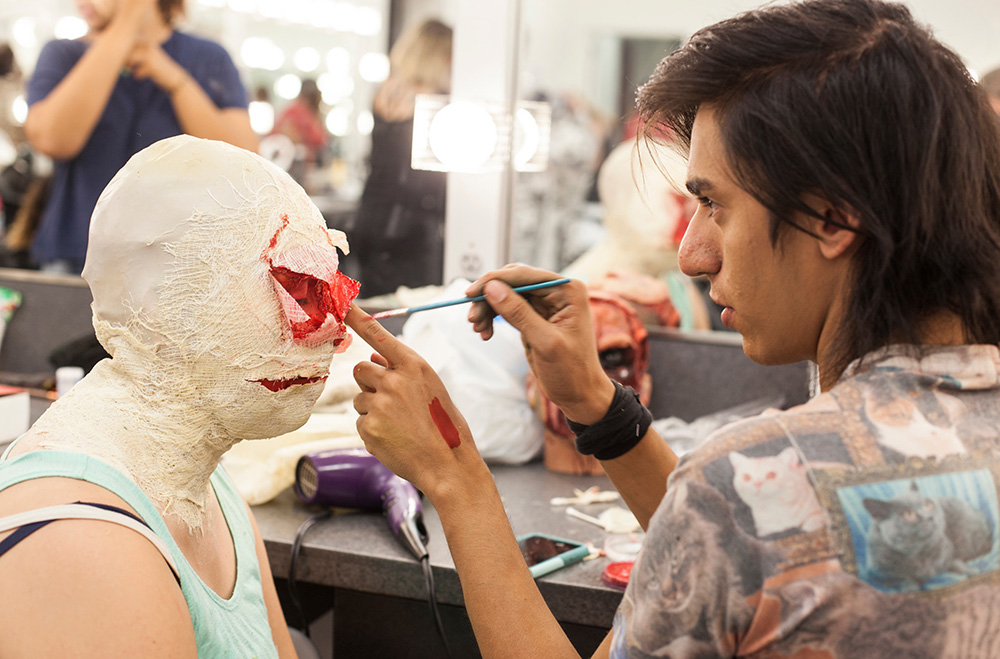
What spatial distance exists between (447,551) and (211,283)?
0.70 m

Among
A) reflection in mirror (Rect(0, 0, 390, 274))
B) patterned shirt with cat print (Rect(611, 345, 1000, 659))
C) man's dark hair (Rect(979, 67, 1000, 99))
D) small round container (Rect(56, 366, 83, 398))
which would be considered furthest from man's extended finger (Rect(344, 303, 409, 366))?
man's dark hair (Rect(979, 67, 1000, 99))

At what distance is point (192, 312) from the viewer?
92 cm

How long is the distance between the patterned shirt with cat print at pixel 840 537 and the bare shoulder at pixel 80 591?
45 cm

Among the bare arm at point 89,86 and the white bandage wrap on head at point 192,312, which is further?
the bare arm at point 89,86

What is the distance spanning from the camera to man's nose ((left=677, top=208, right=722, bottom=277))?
0.89 m

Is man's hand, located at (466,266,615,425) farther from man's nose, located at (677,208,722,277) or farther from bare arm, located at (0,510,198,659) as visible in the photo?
bare arm, located at (0,510,198,659)

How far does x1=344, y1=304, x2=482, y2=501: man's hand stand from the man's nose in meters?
0.34

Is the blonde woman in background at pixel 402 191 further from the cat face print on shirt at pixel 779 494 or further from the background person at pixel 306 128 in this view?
the cat face print on shirt at pixel 779 494

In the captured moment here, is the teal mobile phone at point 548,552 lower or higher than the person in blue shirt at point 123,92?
lower

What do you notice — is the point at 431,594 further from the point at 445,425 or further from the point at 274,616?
the point at 445,425

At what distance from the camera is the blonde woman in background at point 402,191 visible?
2.63 meters

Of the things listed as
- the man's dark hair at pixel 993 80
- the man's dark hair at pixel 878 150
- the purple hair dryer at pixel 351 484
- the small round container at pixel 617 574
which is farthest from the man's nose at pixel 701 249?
the man's dark hair at pixel 993 80

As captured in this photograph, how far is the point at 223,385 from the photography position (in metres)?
0.96

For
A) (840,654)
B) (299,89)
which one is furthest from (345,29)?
(840,654)
